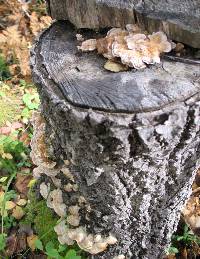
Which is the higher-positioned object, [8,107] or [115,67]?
[115,67]

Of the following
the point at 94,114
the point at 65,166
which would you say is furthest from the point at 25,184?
the point at 94,114

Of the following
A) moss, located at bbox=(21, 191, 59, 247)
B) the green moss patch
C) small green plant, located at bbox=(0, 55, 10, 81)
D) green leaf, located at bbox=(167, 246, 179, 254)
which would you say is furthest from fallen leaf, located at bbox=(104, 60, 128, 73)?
small green plant, located at bbox=(0, 55, 10, 81)

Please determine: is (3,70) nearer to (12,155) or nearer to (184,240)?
(12,155)

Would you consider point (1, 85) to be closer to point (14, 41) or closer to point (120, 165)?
point (14, 41)

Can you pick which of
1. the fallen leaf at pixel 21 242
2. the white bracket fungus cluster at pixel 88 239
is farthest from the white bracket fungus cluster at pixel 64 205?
the fallen leaf at pixel 21 242

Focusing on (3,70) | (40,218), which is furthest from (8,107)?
(40,218)

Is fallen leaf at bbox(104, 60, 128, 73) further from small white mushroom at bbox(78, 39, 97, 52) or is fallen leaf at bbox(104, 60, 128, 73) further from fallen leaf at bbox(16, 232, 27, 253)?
fallen leaf at bbox(16, 232, 27, 253)
